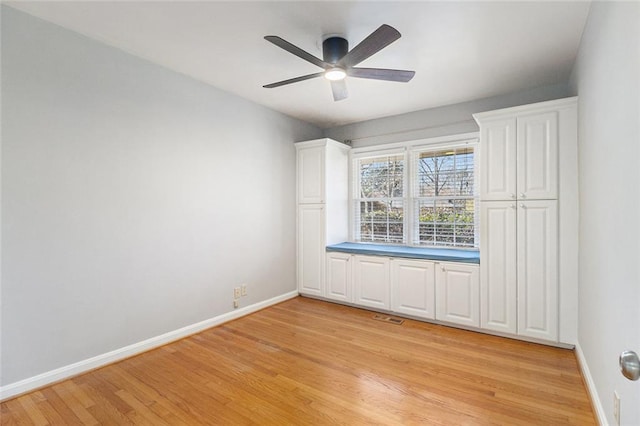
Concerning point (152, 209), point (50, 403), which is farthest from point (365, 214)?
point (50, 403)

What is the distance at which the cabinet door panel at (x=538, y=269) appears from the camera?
112 inches

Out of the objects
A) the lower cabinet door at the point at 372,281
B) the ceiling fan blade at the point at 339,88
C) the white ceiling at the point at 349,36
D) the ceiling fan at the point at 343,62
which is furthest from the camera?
the lower cabinet door at the point at 372,281

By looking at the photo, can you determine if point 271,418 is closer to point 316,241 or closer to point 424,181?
point 316,241

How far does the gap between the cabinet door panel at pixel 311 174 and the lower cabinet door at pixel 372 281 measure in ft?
3.41

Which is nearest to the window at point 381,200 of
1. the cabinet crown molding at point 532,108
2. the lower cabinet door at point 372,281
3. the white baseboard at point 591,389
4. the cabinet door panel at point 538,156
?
the lower cabinet door at point 372,281

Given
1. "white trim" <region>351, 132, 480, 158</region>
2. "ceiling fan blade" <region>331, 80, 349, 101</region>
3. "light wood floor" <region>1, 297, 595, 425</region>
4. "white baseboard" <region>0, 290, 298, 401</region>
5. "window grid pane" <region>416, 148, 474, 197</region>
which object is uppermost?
"ceiling fan blade" <region>331, 80, 349, 101</region>

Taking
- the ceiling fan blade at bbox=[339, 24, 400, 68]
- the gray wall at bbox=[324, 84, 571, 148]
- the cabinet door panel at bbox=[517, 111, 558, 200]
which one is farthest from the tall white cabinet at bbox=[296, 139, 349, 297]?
the cabinet door panel at bbox=[517, 111, 558, 200]

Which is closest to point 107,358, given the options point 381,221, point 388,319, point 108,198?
point 108,198

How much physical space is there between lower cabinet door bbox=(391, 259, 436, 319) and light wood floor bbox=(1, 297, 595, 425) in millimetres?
398

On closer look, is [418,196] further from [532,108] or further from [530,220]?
[532,108]

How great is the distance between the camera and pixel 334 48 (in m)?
2.43

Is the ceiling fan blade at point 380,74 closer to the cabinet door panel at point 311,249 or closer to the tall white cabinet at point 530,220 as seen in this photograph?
the tall white cabinet at point 530,220

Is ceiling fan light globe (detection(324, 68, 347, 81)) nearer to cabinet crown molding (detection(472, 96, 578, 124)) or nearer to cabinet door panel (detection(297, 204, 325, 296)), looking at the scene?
cabinet crown molding (detection(472, 96, 578, 124))

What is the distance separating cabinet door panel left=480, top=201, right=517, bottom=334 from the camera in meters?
3.04
